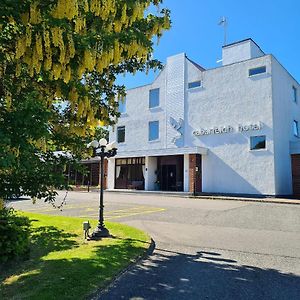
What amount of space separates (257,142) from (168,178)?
397 inches

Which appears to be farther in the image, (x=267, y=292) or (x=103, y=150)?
(x=103, y=150)

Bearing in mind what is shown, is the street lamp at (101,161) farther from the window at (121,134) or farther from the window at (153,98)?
the window at (121,134)

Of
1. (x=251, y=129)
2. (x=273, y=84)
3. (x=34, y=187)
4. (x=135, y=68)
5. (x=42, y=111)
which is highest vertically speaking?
(x=273, y=84)

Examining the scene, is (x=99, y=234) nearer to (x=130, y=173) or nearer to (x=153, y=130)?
(x=153, y=130)

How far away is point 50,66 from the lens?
198 inches

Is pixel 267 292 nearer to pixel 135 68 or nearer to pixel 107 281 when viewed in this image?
pixel 107 281

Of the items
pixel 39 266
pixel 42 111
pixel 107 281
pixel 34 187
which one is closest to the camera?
pixel 42 111

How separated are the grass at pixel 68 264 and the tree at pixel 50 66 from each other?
1486mm

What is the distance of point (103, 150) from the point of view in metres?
10.5

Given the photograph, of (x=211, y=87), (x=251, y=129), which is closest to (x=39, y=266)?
(x=251, y=129)

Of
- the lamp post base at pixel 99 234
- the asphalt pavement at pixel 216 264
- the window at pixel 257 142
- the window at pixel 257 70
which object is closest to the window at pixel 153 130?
the window at pixel 257 142

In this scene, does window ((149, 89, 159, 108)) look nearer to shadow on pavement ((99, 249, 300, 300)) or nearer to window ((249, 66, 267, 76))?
window ((249, 66, 267, 76))

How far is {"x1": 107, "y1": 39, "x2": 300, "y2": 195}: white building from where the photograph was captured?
26250mm

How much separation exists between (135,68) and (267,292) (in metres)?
5.71
